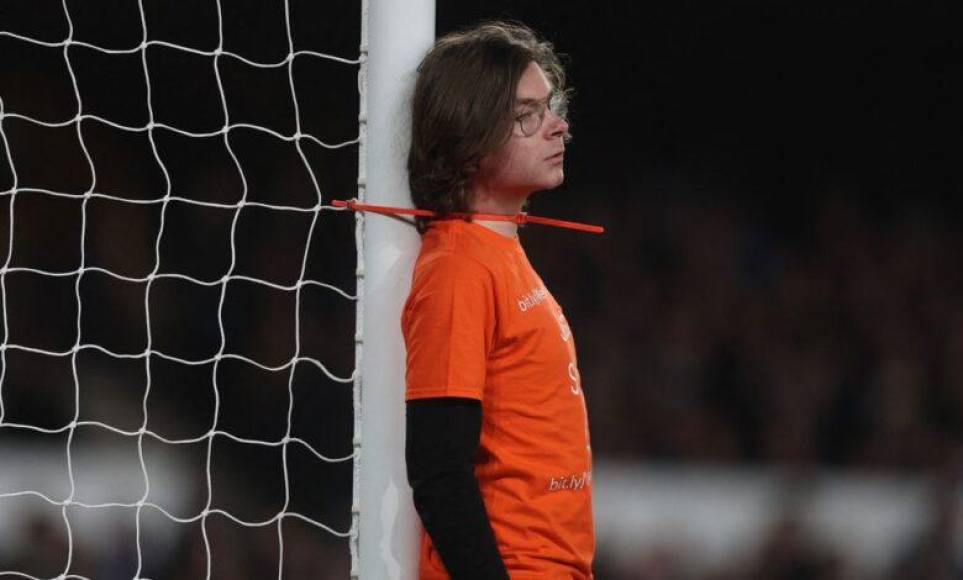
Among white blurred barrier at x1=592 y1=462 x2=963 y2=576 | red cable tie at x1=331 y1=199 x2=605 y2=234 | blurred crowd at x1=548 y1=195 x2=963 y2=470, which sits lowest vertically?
white blurred barrier at x1=592 y1=462 x2=963 y2=576

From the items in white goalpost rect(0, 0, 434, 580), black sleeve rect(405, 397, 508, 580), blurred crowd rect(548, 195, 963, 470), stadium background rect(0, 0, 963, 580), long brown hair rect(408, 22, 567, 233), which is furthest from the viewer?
blurred crowd rect(548, 195, 963, 470)

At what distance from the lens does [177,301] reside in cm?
282

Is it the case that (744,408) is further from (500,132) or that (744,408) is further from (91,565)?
(500,132)

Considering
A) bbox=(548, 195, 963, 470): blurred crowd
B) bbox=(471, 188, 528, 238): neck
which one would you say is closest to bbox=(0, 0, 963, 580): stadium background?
bbox=(548, 195, 963, 470): blurred crowd

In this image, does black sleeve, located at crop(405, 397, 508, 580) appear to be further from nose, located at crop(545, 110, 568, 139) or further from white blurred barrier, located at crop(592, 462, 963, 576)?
white blurred barrier, located at crop(592, 462, 963, 576)

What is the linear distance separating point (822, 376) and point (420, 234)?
1.95m

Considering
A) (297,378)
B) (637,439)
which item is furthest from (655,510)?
(297,378)

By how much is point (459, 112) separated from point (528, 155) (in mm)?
61

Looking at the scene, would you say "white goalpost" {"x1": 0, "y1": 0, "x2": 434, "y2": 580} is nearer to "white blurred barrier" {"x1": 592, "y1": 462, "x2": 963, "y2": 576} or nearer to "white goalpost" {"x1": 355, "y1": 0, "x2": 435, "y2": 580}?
"white blurred barrier" {"x1": 592, "y1": 462, "x2": 963, "y2": 576}

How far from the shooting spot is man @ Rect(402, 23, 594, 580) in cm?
88

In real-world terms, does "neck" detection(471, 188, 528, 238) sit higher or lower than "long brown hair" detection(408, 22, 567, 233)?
lower

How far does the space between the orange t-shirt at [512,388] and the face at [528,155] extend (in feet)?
0.14

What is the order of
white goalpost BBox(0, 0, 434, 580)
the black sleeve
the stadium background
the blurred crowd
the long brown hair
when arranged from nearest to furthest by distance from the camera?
the black sleeve, the long brown hair, white goalpost BBox(0, 0, 434, 580), the stadium background, the blurred crowd

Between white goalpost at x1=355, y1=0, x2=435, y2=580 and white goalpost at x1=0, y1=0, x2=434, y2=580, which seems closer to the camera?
white goalpost at x1=355, y1=0, x2=435, y2=580
